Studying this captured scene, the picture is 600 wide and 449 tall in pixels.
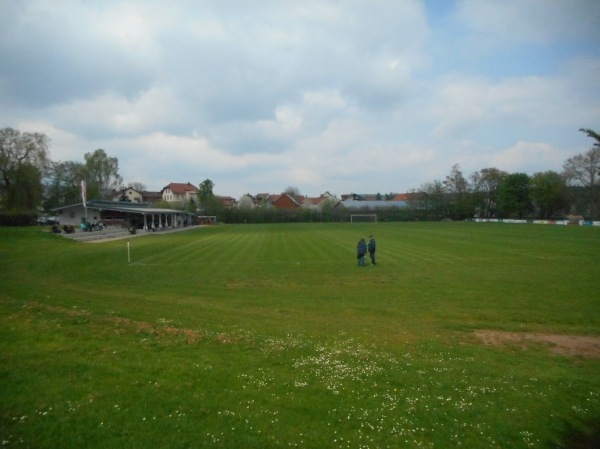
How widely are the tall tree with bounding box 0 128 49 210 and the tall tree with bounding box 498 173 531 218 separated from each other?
101093 mm

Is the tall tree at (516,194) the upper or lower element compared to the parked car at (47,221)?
upper

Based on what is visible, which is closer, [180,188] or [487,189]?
[487,189]

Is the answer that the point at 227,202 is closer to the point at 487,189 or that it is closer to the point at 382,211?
the point at 382,211

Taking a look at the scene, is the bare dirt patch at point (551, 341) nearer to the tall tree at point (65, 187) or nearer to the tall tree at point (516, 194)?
the tall tree at point (65, 187)

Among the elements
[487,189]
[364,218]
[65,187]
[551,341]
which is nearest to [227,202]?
[364,218]

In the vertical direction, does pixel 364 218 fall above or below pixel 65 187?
below

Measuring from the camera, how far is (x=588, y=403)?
20.4ft

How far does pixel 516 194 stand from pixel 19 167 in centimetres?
10517

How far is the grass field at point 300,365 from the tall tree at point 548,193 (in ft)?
278

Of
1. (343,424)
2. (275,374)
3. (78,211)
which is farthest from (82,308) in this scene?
(78,211)

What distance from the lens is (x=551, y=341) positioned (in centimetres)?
970

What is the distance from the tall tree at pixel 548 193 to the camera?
284ft

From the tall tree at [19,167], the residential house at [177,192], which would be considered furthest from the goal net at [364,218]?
the tall tree at [19,167]

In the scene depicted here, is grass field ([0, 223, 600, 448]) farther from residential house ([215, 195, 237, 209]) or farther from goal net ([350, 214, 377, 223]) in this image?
residential house ([215, 195, 237, 209])
